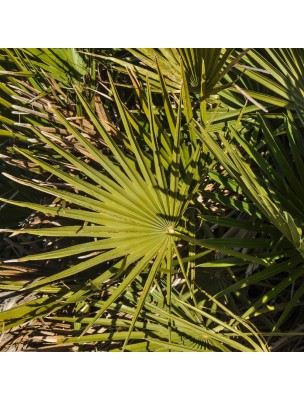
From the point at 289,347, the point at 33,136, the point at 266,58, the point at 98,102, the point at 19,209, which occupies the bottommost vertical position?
the point at 289,347

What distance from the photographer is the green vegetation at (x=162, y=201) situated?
173cm

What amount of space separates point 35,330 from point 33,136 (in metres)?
0.66

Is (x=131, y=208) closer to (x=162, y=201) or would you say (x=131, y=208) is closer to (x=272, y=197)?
(x=162, y=201)

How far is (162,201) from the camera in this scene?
5.86 feet

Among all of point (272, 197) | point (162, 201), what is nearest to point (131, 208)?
point (162, 201)

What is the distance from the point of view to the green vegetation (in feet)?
5.69

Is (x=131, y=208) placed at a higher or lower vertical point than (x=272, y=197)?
lower

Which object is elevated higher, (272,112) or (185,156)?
(272,112)

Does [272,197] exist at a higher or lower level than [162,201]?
higher
